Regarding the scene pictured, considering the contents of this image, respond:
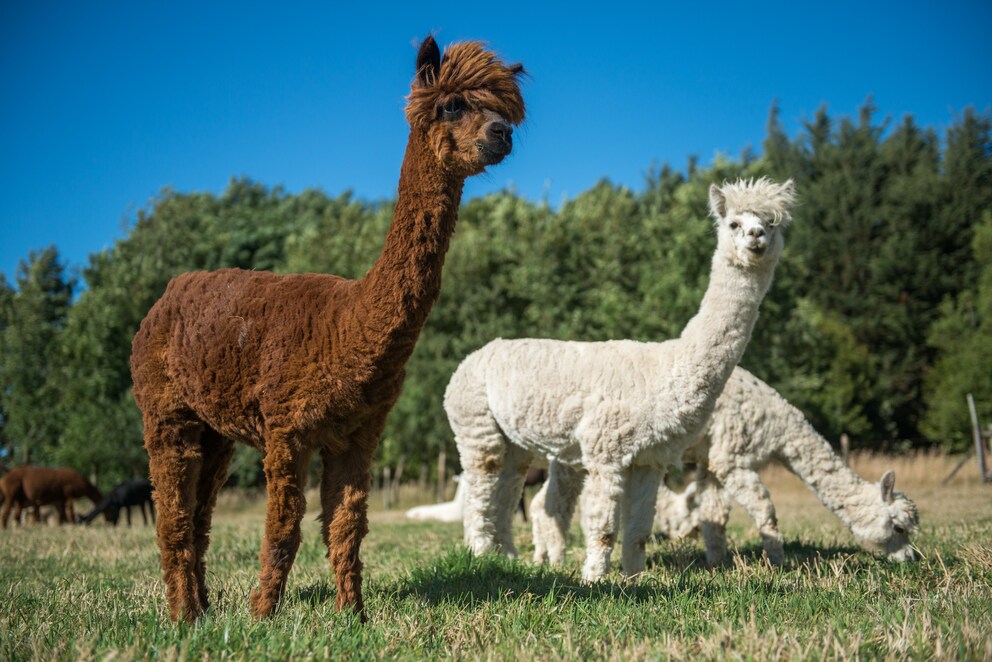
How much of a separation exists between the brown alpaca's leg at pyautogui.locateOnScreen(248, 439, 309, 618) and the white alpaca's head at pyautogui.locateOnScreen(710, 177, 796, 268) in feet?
11.7

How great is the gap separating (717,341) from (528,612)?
266 centimetres

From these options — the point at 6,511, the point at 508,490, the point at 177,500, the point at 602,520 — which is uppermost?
the point at 177,500

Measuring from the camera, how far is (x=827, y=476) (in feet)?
25.6

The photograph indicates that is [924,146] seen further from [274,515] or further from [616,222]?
[274,515]

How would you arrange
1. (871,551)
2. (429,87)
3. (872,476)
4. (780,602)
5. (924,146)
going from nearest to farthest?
(429,87), (780,602), (871,551), (872,476), (924,146)

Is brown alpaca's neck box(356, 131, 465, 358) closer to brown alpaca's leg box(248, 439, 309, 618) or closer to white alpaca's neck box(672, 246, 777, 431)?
brown alpaca's leg box(248, 439, 309, 618)

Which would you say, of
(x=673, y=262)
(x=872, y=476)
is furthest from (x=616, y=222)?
(x=872, y=476)

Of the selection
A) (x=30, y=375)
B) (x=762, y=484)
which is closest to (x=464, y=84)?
(x=762, y=484)

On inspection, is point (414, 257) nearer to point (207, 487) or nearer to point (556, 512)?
point (207, 487)

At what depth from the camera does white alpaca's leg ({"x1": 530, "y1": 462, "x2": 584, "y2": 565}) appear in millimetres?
7613

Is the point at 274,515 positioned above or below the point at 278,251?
below

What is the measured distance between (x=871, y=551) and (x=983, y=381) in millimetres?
24423

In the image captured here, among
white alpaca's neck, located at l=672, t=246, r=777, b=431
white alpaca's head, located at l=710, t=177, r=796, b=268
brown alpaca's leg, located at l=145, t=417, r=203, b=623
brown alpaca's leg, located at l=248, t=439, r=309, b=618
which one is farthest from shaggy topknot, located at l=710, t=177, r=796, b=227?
brown alpaca's leg, located at l=145, t=417, r=203, b=623

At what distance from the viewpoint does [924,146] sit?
3788 cm
